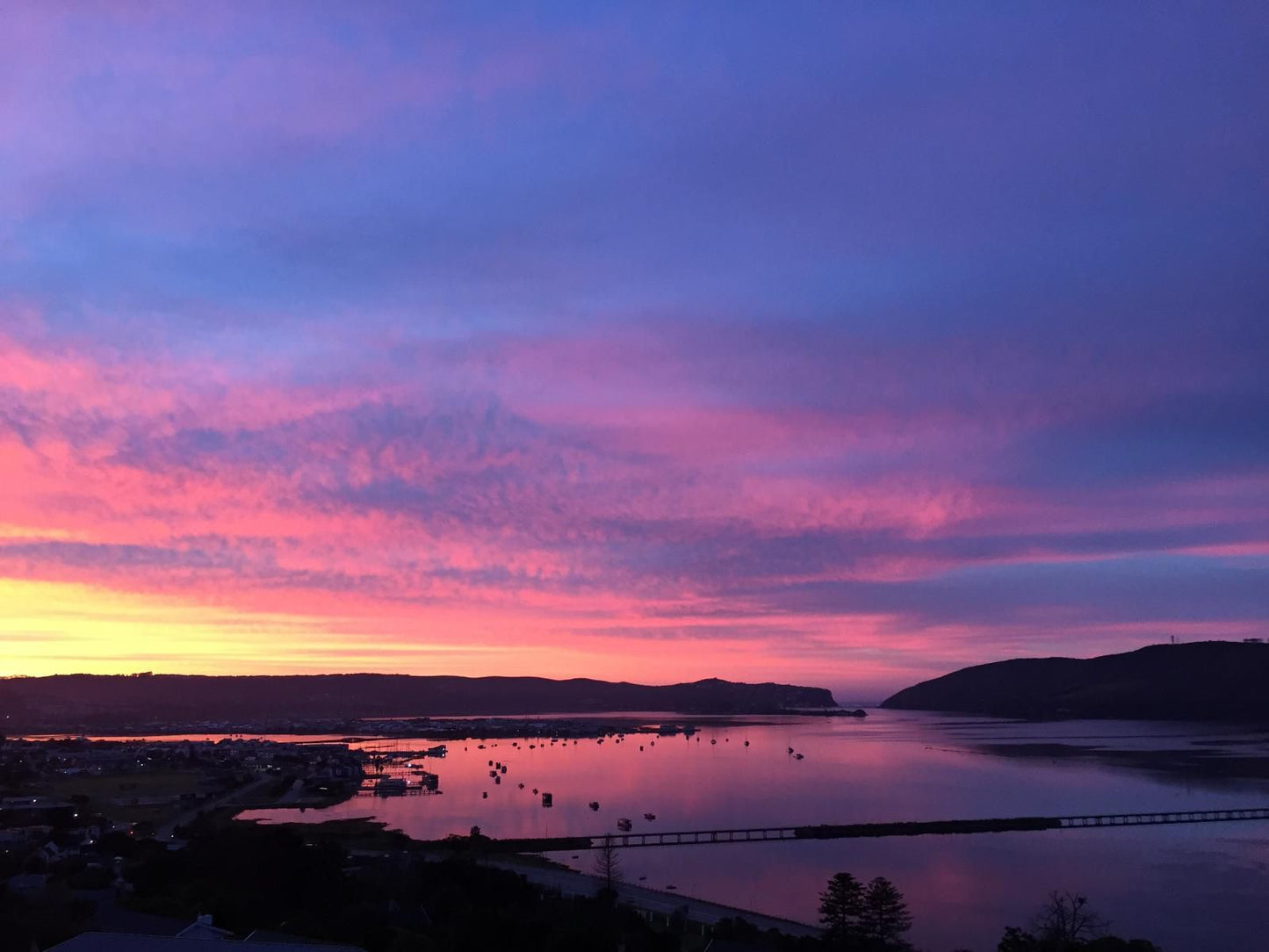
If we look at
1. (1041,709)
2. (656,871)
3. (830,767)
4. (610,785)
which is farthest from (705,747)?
(1041,709)

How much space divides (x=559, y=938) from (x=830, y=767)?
35.6 m

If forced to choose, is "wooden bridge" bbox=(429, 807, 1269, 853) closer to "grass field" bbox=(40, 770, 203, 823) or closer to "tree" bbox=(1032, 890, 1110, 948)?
"tree" bbox=(1032, 890, 1110, 948)

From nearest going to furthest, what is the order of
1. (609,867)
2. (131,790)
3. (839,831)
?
(609,867), (839,831), (131,790)

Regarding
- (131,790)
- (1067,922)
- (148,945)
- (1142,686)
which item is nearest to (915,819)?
(1067,922)

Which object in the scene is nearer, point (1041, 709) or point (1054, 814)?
point (1054, 814)

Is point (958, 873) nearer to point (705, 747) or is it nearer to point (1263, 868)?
point (1263, 868)

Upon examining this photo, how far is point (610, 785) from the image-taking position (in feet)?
121

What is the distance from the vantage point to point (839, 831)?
25016 millimetres

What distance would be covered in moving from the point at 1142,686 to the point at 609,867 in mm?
95758

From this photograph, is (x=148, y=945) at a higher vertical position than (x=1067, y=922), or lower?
higher

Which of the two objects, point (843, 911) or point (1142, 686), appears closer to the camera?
point (843, 911)

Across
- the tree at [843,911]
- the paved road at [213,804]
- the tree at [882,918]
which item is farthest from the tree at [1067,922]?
the paved road at [213,804]

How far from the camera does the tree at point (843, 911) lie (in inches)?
520

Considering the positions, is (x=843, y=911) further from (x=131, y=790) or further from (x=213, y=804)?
(x=131, y=790)
